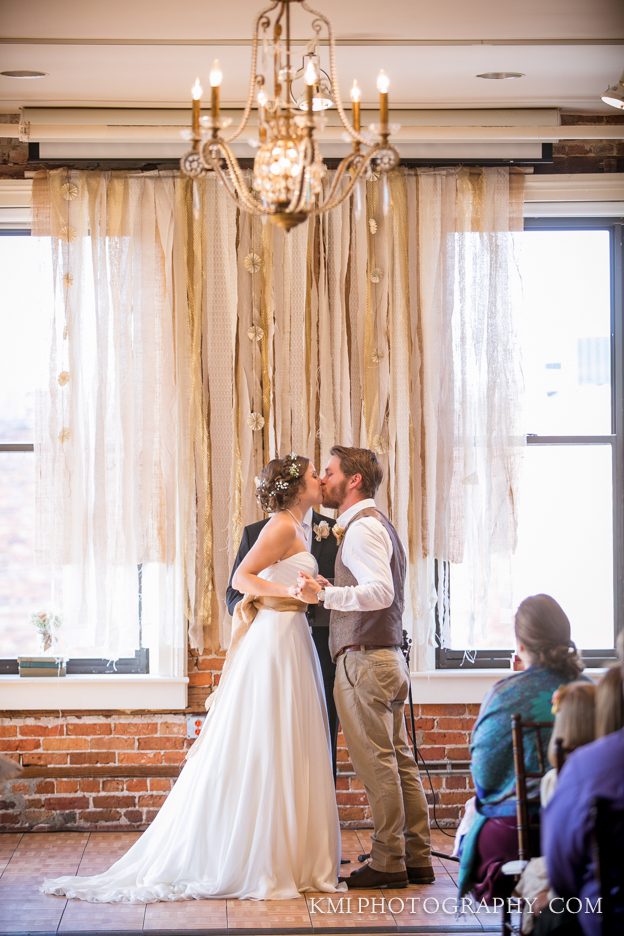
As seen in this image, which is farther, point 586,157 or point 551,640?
point 586,157

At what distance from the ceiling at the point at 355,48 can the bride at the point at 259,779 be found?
1780 millimetres

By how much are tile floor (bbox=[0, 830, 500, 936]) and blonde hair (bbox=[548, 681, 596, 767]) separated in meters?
1.58

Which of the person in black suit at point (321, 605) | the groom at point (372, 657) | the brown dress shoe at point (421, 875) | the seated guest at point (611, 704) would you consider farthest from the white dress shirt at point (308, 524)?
the seated guest at point (611, 704)

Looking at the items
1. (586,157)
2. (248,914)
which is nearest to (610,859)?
(248,914)

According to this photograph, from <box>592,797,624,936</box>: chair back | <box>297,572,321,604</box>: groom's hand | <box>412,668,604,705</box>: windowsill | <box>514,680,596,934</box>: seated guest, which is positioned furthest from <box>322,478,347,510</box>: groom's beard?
<box>592,797,624,936</box>: chair back

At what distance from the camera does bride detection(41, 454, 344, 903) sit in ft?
14.3

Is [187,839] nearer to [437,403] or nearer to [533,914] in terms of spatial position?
[533,914]

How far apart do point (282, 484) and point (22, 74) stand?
207 cm

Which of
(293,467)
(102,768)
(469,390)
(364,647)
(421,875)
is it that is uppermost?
(469,390)

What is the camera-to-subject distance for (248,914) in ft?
13.6

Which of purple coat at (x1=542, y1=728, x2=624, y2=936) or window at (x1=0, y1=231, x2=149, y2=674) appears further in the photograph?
window at (x1=0, y1=231, x2=149, y2=674)

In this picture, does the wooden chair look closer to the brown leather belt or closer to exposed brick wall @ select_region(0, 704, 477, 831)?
the brown leather belt

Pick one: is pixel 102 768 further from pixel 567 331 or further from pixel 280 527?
pixel 567 331

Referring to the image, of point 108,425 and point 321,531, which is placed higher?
point 108,425
